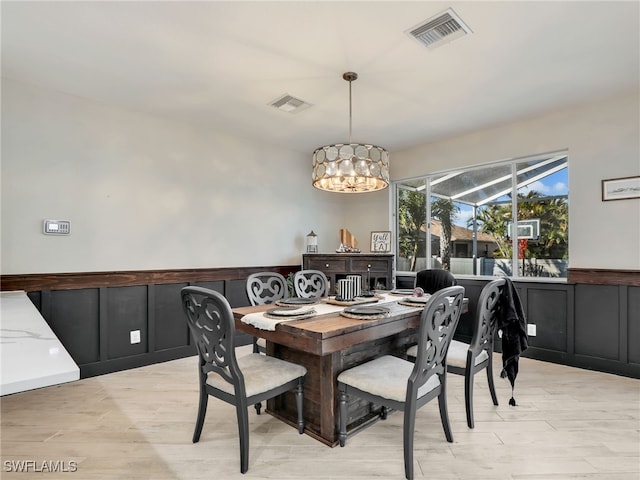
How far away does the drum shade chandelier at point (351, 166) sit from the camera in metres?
2.73

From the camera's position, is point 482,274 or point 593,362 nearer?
point 593,362

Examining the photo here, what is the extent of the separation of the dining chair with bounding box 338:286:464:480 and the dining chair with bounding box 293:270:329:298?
4.59 feet

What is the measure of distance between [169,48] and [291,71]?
0.90 metres

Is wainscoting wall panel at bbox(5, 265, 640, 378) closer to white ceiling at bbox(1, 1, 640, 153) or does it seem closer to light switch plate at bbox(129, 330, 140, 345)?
light switch plate at bbox(129, 330, 140, 345)

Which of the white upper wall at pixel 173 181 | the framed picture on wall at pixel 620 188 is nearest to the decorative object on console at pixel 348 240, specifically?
the white upper wall at pixel 173 181

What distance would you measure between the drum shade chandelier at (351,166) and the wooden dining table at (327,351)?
1018mm

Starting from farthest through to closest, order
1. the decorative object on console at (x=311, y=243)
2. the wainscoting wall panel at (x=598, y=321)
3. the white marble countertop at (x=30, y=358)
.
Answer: the decorative object on console at (x=311, y=243) < the wainscoting wall panel at (x=598, y=321) < the white marble countertop at (x=30, y=358)

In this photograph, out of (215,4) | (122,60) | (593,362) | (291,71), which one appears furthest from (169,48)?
(593,362)

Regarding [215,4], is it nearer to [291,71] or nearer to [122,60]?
[291,71]

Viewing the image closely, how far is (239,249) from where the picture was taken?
14.7ft

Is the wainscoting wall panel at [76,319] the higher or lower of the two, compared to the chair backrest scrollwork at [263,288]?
lower

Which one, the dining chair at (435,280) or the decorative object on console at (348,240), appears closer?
the dining chair at (435,280)

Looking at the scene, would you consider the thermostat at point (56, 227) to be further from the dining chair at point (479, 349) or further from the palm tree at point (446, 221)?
the palm tree at point (446, 221)

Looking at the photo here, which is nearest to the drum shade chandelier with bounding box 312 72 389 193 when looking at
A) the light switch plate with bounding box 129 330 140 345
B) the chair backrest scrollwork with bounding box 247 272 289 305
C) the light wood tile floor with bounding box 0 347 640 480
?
the chair backrest scrollwork with bounding box 247 272 289 305
